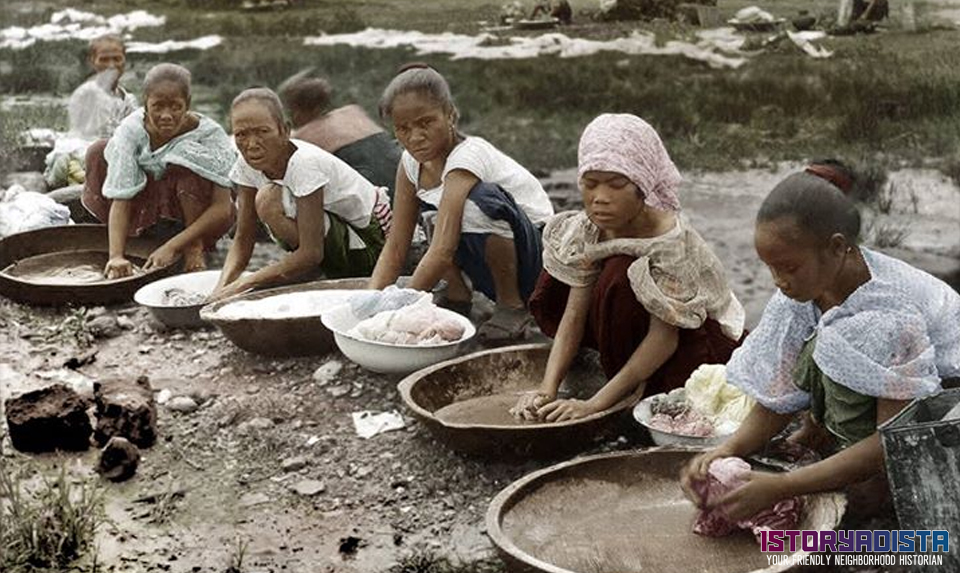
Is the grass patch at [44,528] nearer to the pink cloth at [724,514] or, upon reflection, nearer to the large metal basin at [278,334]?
the large metal basin at [278,334]

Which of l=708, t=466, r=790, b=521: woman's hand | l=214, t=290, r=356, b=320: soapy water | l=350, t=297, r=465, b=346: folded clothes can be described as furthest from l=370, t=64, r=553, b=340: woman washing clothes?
l=708, t=466, r=790, b=521: woman's hand

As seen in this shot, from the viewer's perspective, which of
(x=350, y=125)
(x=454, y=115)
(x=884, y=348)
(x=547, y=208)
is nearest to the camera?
(x=884, y=348)

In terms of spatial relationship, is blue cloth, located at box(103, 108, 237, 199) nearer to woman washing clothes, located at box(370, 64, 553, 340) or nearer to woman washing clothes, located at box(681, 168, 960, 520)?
woman washing clothes, located at box(370, 64, 553, 340)

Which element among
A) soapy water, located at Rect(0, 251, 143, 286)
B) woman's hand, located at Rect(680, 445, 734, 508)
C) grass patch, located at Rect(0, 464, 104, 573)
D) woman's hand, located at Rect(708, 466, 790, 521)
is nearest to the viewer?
woman's hand, located at Rect(708, 466, 790, 521)

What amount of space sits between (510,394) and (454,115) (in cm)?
87

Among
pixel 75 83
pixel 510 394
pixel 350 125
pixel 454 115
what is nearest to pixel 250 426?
pixel 510 394

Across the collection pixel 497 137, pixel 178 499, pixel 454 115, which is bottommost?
pixel 178 499

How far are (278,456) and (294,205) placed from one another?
1.14 metres

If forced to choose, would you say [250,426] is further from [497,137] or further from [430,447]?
[497,137]

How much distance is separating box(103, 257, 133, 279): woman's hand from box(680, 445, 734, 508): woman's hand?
2.39 m

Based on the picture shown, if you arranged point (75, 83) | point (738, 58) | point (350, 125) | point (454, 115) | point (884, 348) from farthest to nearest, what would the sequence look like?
point (75, 83) → point (350, 125) → point (738, 58) → point (454, 115) → point (884, 348)

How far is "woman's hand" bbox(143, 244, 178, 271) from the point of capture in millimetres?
4336

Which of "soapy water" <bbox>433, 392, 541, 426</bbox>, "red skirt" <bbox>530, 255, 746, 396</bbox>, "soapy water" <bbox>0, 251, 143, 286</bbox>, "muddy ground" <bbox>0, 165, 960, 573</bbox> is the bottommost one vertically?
"muddy ground" <bbox>0, 165, 960, 573</bbox>

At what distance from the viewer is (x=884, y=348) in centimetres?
232
